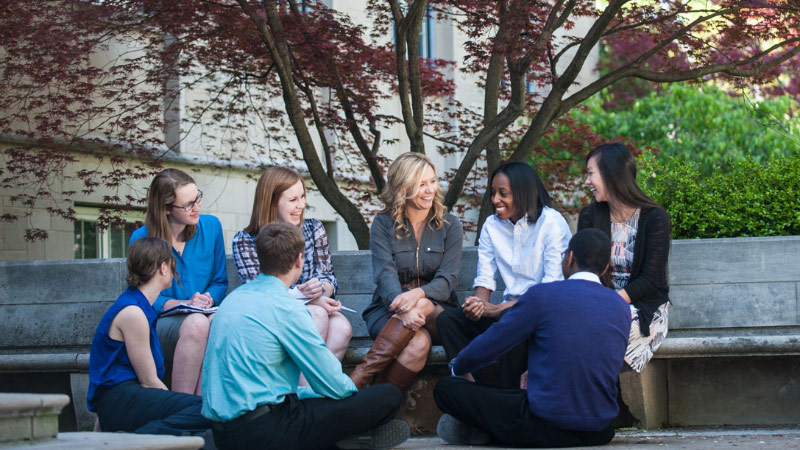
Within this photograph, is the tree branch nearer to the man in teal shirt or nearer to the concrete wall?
the concrete wall

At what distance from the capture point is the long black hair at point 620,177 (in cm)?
640

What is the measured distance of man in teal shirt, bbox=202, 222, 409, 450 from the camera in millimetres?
4824

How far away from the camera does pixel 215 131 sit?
1351 centimetres

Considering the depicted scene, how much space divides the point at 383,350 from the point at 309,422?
109cm

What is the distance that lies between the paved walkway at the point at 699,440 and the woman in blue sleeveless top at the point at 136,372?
138 cm

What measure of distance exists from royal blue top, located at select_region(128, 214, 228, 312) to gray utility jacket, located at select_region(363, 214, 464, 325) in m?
0.98

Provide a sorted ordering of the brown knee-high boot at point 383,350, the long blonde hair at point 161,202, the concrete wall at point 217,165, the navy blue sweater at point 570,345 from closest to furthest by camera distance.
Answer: the navy blue sweater at point 570,345, the brown knee-high boot at point 383,350, the long blonde hair at point 161,202, the concrete wall at point 217,165

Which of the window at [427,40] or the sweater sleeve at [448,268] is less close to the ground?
the window at [427,40]

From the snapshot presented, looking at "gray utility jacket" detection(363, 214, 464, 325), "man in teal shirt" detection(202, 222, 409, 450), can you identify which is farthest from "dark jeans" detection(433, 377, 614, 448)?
"gray utility jacket" detection(363, 214, 464, 325)

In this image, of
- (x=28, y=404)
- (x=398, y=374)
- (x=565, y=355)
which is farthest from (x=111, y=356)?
(x=565, y=355)

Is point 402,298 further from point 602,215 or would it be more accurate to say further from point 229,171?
point 229,171

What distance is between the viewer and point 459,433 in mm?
5848

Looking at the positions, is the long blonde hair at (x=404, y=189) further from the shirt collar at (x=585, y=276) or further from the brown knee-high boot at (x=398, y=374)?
the shirt collar at (x=585, y=276)

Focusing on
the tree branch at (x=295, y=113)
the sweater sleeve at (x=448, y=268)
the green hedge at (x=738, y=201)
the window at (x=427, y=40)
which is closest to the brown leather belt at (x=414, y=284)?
the sweater sleeve at (x=448, y=268)
